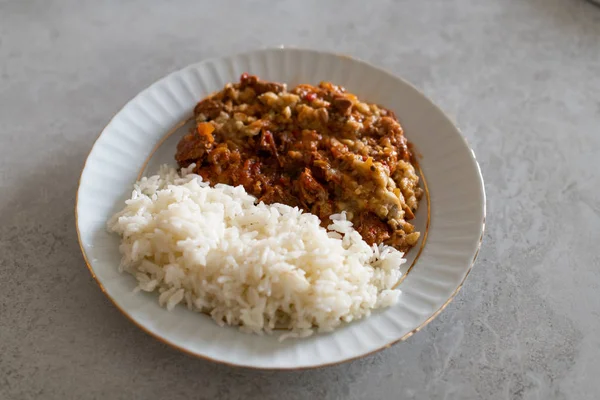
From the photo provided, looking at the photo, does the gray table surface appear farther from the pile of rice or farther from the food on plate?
the food on plate

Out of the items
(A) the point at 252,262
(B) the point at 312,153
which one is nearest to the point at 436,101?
(B) the point at 312,153

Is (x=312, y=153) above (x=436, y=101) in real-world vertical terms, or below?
below

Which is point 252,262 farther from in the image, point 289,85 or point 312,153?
point 289,85

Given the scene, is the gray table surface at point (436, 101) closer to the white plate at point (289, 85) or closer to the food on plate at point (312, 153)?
the white plate at point (289, 85)

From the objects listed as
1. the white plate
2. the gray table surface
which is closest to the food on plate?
the white plate

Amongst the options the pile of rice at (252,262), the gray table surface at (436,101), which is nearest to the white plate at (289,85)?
the pile of rice at (252,262)

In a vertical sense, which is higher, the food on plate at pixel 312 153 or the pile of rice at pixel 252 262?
the food on plate at pixel 312 153
